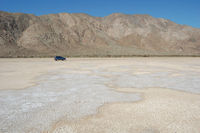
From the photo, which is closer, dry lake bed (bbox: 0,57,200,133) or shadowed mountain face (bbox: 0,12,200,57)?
dry lake bed (bbox: 0,57,200,133)

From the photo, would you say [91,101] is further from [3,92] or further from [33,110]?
[3,92]

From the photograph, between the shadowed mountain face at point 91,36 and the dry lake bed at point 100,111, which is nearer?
the dry lake bed at point 100,111

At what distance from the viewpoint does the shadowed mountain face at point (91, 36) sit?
80.9 meters

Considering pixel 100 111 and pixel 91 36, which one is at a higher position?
pixel 91 36

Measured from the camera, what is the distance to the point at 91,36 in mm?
94750

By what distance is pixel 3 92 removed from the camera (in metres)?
10.0

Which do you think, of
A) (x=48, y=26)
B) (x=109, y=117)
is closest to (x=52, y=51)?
(x=48, y=26)

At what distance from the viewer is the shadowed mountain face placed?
8094 cm

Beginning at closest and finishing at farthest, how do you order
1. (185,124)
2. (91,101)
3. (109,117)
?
1. (185,124)
2. (109,117)
3. (91,101)

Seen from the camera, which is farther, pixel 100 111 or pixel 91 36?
pixel 91 36

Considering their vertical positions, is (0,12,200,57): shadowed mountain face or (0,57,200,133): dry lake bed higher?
(0,12,200,57): shadowed mountain face

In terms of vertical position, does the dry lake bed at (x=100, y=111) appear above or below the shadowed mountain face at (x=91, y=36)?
below

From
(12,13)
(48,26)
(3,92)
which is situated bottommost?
(3,92)

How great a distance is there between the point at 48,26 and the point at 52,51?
68.5ft
